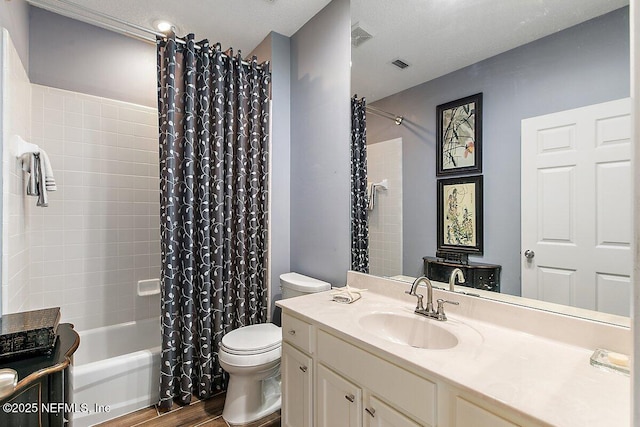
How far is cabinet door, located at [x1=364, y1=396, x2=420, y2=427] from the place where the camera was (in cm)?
104

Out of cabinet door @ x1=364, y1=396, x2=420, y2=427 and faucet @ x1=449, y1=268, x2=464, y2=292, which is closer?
cabinet door @ x1=364, y1=396, x2=420, y2=427

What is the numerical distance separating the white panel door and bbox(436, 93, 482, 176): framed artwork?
0.67ft

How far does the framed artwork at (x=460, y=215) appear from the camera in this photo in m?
1.44

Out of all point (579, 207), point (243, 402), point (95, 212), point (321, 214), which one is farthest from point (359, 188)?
point (95, 212)

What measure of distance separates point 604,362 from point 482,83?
117 cm

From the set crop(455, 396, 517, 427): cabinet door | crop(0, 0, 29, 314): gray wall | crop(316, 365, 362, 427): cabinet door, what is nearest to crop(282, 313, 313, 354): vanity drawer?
crop(316, 365, 362, 427): cabinet door

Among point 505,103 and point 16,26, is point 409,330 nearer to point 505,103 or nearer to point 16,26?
point 505,103

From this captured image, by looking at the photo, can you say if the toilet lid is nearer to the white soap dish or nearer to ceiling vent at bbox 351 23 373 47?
the white soap dish

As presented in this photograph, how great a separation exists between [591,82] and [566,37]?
0.21 metres

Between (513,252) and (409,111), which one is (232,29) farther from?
(513,252)

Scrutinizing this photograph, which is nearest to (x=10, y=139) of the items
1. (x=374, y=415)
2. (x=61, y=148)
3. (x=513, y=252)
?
(x=61, y=148)

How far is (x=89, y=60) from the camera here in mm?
2332

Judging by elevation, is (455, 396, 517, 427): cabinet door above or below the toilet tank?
below

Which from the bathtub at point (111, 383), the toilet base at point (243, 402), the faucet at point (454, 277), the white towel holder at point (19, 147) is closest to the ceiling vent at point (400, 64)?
the faucet at point (454, 277)
